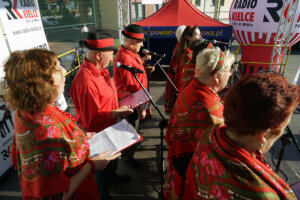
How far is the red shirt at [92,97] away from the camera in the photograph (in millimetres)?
1803

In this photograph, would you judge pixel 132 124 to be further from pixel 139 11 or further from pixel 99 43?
pixel 139 11

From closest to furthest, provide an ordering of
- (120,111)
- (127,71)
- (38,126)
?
1. (38,126)
2. (120,111)
3. (127,71)

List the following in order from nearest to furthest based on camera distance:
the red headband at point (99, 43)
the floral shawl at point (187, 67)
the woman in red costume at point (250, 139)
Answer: the woman in red costume at point (250, 139) < the red headband at point (99, 43) < the floral shawl at point (187, 67)

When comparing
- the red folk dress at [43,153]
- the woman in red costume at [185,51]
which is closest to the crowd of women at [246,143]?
the red folk dress at [43,153]

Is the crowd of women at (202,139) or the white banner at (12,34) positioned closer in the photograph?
the crowd of women at (202,139)

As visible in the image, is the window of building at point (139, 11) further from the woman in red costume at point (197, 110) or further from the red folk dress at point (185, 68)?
the woman in red costume at point (197, 110)

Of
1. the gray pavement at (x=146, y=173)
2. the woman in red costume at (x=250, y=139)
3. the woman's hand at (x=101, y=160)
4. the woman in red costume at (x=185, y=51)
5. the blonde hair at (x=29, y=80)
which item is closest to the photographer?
the woman in red costume at (x=250, y=139)

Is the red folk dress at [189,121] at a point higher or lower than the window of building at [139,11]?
lower

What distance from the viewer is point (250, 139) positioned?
37.3 inches

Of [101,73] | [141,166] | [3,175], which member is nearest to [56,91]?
[101,73]

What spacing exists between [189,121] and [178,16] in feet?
18.7

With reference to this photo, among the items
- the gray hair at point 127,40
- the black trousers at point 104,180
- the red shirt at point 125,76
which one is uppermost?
the gray hair at point 127,40

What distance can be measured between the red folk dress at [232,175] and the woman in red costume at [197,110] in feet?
1.28

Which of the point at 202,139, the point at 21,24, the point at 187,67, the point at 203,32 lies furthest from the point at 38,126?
the point at 203,32
